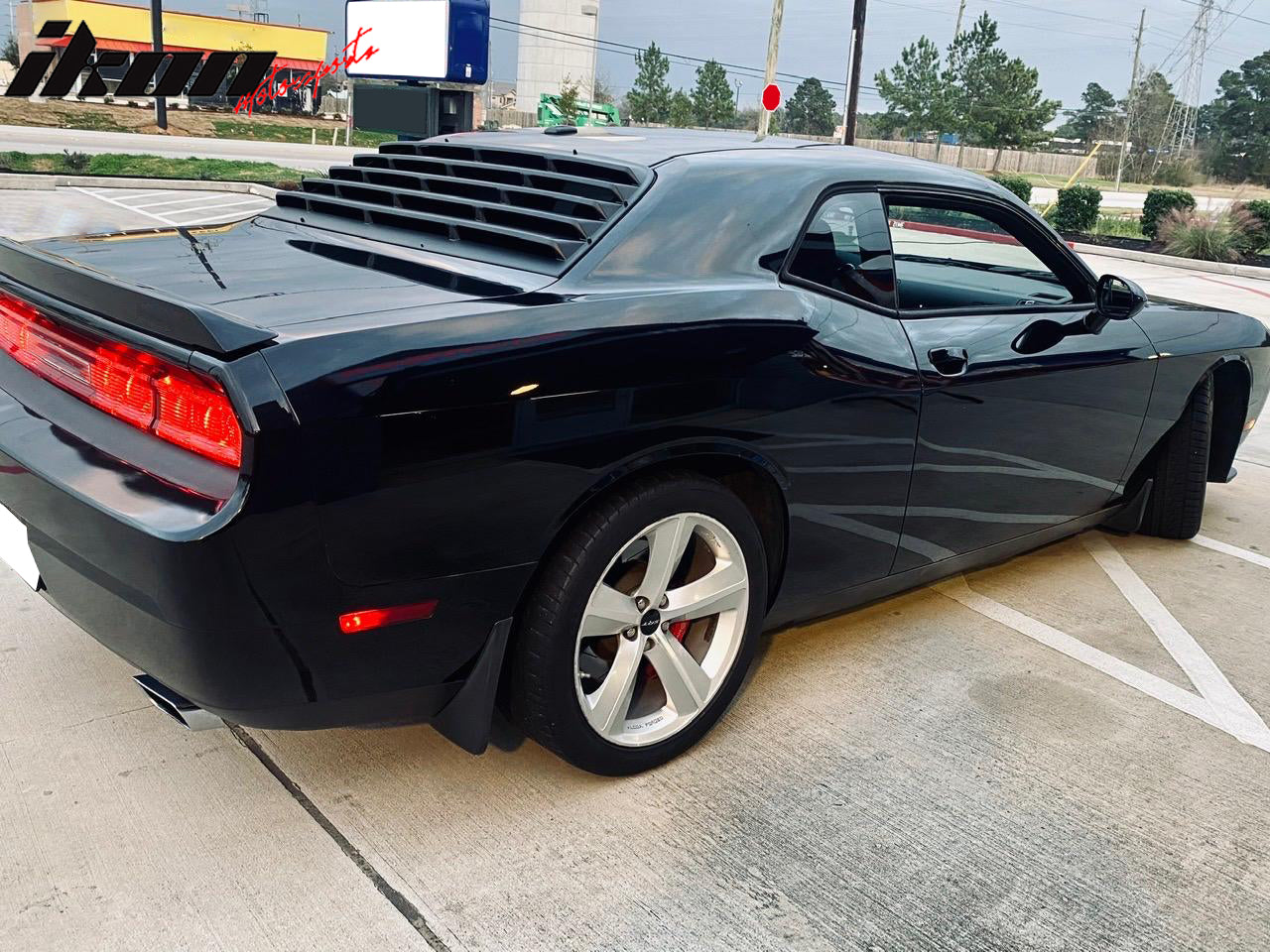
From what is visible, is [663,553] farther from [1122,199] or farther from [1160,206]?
[1122,199]

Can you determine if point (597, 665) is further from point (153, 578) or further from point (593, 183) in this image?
point (593, 183)

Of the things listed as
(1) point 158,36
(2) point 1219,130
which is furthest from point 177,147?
(2) point 1219,130

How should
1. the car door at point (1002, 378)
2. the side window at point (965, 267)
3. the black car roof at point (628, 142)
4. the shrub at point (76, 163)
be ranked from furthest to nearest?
1. the shrub at point (76, 163)
2. the side window at point (965, 267)
3. the car door at point (1002, 378)
4. the black car roof at point (628, 142)

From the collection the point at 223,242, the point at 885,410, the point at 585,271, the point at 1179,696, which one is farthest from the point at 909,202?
the point at 223,242

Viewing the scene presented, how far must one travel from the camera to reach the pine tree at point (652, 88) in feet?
266

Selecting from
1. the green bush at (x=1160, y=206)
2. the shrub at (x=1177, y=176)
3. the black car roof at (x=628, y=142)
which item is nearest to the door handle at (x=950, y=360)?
the black car roof at (x=628, y=142)

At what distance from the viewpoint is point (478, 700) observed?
2434 millimetres

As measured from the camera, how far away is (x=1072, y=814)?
277 cm

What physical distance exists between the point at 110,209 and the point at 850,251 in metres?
14.5

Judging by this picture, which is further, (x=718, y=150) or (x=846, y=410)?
(x=718, y=150)

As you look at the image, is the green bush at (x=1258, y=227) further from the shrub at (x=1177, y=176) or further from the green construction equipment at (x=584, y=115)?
the green construction equipment at (x=584, y=115)

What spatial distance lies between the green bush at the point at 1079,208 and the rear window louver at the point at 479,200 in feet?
71.5

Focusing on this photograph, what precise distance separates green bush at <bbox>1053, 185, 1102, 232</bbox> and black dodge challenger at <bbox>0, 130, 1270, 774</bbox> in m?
20.8

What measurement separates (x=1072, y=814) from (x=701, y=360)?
4.69 ft
